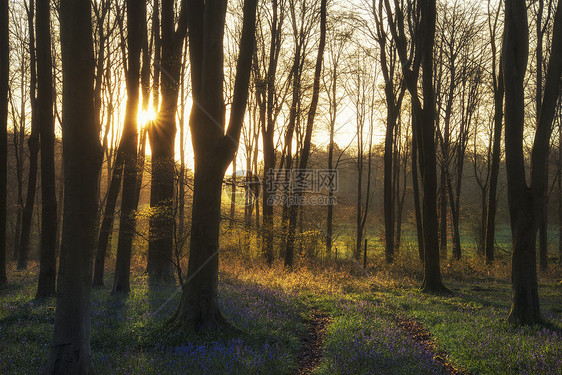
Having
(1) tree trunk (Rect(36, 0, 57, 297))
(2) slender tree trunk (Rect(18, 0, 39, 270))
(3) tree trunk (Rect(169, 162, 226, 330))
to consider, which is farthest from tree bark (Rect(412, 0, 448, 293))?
(2) slender tree trunk (Rect(18, 0, 39, 270))

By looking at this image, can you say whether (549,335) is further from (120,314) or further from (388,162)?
(388,162)

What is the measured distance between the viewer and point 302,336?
7609 millimetres

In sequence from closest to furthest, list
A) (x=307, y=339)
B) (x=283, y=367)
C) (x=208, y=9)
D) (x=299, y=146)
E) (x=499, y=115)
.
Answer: (x=283, y=367)
(x=208, y=9)
(x=307, y=339)
(x=499, y=115)
(x=299, y=146)

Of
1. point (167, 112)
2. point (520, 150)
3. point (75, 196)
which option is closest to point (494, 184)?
point (520, 150)

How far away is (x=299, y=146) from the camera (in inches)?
1064

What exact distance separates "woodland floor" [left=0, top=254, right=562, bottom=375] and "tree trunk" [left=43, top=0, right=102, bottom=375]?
1.85 feet

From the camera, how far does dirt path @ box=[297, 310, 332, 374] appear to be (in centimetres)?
612

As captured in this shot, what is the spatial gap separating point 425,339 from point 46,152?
35.7 ft

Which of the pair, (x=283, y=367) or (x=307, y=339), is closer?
(x=283, y=367)

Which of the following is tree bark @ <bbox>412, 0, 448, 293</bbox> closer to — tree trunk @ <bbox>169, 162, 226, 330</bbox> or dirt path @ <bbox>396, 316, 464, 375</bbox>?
dirt path @ <bbox>396, 316, 464, 375</bbox>

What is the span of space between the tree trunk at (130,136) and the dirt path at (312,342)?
5.53 m

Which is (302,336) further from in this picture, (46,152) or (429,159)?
(429,159)

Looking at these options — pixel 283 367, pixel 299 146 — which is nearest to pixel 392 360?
pixel 283 367

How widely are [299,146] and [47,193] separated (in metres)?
18.2
